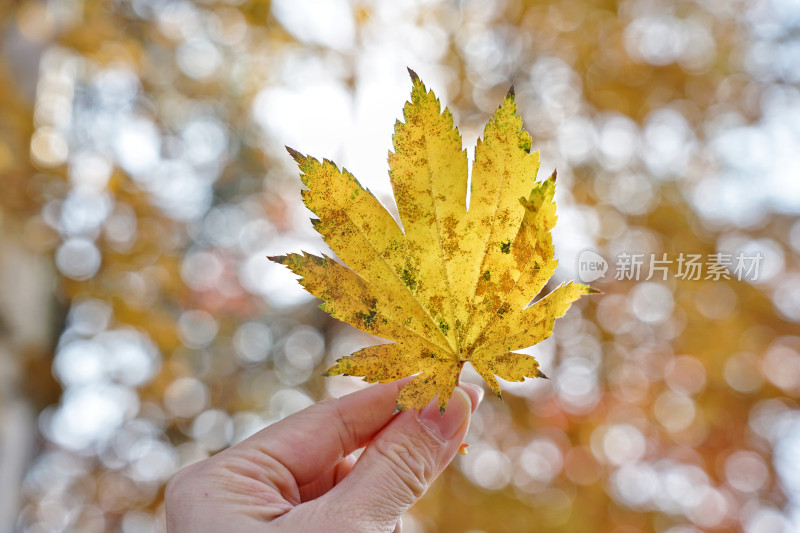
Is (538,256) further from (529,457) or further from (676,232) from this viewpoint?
(529,457)

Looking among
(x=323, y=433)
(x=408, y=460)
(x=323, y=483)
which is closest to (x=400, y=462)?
(x=408, y=460)

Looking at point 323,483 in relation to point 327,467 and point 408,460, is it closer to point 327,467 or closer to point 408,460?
point 327,467

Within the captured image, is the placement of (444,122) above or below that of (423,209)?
above

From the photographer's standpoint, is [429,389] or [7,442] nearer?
[429,389]

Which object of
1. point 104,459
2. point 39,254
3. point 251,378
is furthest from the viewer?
point 251,378

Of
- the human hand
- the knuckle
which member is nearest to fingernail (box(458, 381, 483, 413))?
the human hand

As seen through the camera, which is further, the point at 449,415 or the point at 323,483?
the point at 323,483

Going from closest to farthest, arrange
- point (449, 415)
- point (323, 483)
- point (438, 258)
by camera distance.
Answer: point (438, 258) → point (449, 415) → point (323, 483)

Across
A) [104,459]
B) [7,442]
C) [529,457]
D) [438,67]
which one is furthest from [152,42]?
[529,457]
